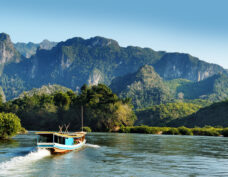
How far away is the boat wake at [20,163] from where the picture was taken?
3727cm

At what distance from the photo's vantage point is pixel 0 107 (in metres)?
194

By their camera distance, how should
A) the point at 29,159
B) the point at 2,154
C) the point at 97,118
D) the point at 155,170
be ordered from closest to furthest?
the point at 155,170 < the point at 29,159 < the point at 2,154 < the point at 97,118

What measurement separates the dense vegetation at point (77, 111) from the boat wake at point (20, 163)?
117673mm

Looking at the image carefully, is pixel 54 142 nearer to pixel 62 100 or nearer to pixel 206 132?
pixel 206 132

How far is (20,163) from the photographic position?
4341 centimetres

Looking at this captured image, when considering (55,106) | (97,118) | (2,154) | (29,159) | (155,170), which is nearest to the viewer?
(155,170)

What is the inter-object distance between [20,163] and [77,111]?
13924 cm

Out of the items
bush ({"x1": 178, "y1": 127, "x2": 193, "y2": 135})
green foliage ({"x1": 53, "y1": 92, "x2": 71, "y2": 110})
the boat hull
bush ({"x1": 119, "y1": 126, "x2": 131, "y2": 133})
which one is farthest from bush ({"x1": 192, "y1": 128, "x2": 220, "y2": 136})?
the boat hull

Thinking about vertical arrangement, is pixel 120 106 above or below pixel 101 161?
above

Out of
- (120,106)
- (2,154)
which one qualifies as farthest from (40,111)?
(2,154)

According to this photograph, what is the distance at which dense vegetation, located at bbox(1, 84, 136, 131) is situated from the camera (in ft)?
561

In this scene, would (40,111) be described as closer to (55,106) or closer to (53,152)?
(55,106)

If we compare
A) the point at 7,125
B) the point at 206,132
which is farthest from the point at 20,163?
the point at 206,132

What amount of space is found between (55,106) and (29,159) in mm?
139898
